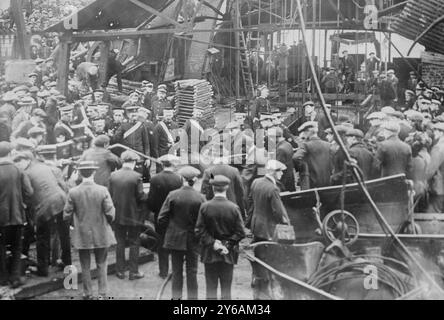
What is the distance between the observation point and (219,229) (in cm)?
717

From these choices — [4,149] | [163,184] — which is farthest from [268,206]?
[4,149]

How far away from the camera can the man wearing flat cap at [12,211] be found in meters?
7.75

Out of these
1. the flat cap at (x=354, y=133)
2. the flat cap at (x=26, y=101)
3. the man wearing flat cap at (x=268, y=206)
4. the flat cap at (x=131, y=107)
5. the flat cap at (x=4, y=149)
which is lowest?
the man wearing flat cap at (x=268, y=206)

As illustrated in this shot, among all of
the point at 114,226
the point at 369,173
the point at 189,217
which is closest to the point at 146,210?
the point at 114,226

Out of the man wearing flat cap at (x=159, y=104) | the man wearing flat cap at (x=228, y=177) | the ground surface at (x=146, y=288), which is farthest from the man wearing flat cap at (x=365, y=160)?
the man wearing flat cap at (x=159, y=104)

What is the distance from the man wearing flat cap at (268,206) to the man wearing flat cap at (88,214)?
1.79 m

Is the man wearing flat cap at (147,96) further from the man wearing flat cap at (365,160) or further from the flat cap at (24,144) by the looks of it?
the flat cap at (24,144)

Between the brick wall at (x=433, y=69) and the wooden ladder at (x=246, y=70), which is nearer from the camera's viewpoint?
the brick wall at (x=433, y=69)

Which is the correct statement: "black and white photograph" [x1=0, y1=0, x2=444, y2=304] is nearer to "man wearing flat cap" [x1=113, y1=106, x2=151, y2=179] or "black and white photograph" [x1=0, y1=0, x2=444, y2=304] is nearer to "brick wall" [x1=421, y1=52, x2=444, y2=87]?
"man wearing flat cap" [x1=113, y1=106, x2=151, y2=179]

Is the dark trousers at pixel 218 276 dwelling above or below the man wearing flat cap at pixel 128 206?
below

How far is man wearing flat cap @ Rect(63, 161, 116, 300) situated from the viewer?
7586mm


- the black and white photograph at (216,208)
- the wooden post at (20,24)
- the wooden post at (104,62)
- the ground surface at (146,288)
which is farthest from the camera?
the wooden post at (104,62)

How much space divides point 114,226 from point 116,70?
8960 millimetres

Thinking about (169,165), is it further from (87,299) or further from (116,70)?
(116,70)
